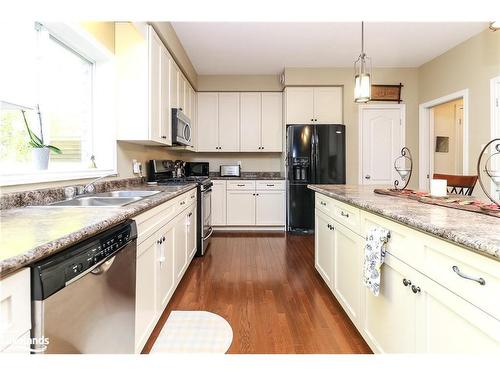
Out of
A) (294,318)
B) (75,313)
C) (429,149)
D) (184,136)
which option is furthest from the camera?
(429,149)

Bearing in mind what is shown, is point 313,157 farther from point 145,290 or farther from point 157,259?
point 145,290

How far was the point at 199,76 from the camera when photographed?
5.15 m

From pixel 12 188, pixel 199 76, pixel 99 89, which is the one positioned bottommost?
pixel 12 188

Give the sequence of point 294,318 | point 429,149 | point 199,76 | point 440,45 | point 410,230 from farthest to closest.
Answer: point 199,76, point 429,149, point 440,45, point 294,318, point 410,230

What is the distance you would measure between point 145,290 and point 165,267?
0.43 meters

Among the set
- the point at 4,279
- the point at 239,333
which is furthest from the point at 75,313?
the point at 239,333

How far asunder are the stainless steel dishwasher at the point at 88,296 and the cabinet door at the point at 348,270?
121 centimetres

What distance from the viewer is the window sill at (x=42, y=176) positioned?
1443 mm

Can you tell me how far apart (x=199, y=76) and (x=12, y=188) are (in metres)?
4.14

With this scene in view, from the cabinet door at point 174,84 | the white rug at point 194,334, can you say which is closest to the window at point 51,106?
the cabinet door at point 174,84

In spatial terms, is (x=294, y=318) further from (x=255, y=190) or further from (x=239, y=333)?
(x=255, y=190)

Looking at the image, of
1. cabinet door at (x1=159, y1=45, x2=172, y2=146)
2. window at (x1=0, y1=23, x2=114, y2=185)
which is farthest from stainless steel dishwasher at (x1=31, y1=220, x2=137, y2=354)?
cabinet door at (x1=159, y1=45, x2=172, y2=146)

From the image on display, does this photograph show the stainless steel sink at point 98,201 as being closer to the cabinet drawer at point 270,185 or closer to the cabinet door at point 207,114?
the cabinet drawer at point 270,185

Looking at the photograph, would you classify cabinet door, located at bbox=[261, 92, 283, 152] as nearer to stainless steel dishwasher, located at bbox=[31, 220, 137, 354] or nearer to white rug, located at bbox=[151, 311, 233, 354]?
white rug, located at bbox=[151, 311, 233, 354]
